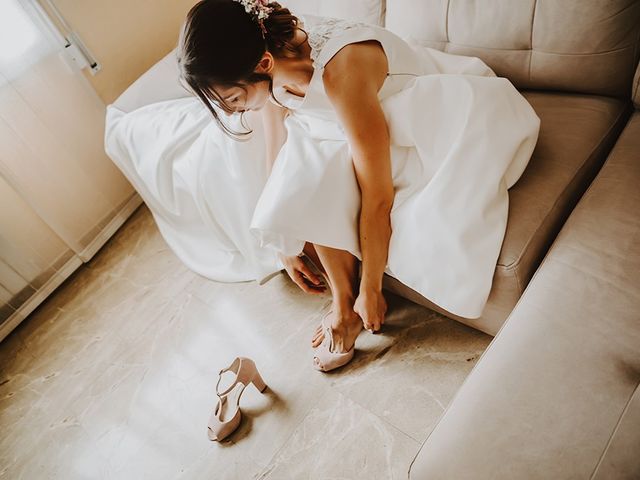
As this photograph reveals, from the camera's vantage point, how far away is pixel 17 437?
4.58 ft

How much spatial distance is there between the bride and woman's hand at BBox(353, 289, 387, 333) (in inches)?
2.6

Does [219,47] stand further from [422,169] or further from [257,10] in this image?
[422,169]

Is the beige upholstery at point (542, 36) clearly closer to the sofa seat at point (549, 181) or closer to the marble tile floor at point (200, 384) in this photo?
the sofa seat at point (549, 181)

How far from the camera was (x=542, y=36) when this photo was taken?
3.41 feet

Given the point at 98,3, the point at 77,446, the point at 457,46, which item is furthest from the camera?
the point at 98,3

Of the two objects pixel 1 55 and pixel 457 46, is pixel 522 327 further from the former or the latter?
pixel 1 55

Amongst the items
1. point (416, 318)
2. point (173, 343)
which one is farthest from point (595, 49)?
point (173, 343)

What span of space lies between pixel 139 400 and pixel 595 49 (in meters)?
1.65

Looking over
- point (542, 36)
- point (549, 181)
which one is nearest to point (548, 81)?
point (542, 36)

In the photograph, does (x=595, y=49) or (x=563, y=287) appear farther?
(x=595, y=49)

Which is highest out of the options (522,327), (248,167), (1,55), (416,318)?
(1,55)

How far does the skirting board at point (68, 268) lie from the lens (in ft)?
5.87

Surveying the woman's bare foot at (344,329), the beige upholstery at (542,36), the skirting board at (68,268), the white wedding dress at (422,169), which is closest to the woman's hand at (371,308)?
the woman's bare foot at (344,329)

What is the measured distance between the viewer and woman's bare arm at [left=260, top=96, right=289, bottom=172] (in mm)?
1214
